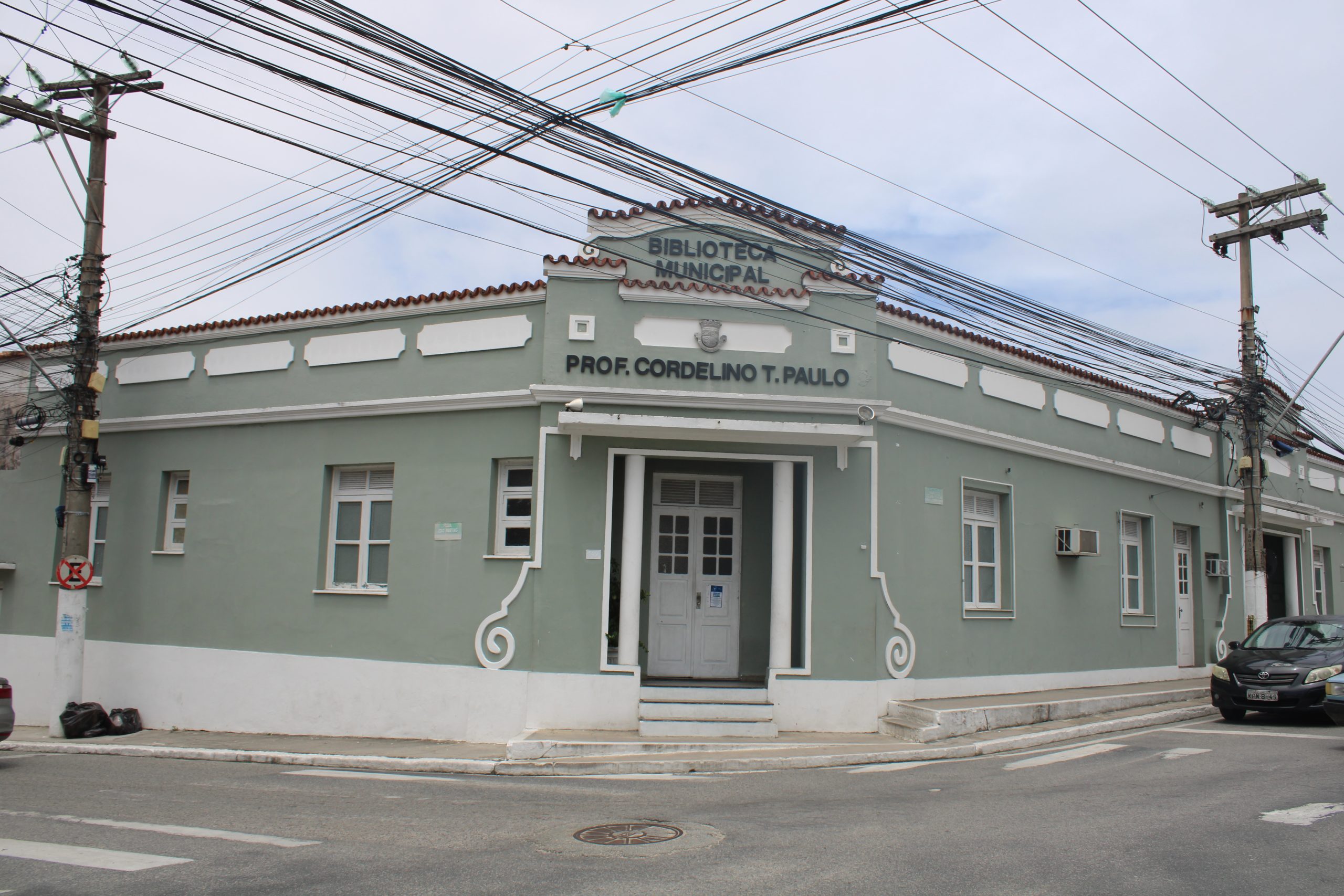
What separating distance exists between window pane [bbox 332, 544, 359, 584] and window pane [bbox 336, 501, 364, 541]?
116 millimetres

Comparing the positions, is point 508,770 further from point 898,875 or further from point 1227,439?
point 1227,439

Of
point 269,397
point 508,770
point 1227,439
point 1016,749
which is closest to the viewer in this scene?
point 508,770

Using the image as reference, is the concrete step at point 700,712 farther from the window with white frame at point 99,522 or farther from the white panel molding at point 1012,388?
the window with white frame at point 99,522

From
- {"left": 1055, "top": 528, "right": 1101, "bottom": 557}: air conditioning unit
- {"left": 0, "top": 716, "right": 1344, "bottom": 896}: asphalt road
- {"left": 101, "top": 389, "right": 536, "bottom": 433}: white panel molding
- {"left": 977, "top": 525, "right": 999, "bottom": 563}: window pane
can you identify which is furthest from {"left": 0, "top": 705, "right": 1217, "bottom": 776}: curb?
{"left": 101, "top": 389, "right": 536, "bottom": 433}: white panel molding

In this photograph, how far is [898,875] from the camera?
561cm

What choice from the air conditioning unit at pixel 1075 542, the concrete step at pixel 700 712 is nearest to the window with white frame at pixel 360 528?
the concrete step at pixel 700 712

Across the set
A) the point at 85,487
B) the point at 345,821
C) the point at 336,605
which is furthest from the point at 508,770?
the point at 85,487

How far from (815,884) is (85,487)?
1245cm

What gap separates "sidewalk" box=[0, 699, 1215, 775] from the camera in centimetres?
1020

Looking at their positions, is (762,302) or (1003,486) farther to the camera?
(1003,486)

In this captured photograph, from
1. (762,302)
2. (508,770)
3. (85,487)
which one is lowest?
(508,770)

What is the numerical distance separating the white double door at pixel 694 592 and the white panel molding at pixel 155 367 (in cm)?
765

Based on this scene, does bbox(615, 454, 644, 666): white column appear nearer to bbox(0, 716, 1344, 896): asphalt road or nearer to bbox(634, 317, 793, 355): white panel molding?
bbox(634, 317, 793, 355): white panel molding

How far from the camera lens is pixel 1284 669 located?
1265cm
